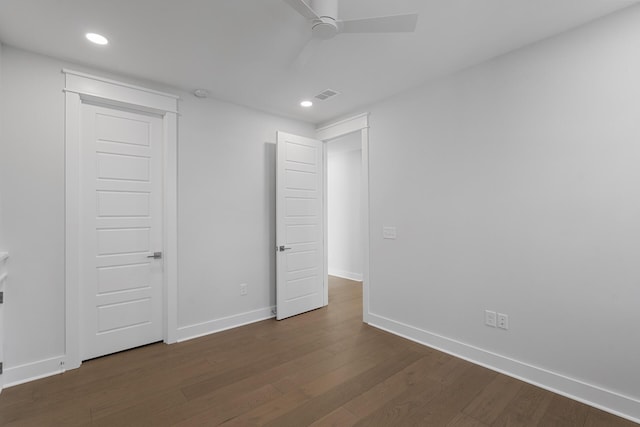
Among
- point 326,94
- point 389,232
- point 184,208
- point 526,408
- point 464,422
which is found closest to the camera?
point 464,422

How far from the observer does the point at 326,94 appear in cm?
325

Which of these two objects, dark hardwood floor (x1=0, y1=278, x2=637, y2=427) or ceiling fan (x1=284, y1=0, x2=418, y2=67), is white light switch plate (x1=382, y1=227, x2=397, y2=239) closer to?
dark hardwood floor (x1=0, y1=278, x2=637, y2=427)

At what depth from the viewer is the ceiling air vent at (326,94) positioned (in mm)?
3165

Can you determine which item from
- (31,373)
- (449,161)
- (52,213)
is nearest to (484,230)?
(449,161)

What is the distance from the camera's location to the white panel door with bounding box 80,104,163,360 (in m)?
2.64

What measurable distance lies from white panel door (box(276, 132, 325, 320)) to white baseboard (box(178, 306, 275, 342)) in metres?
0.22

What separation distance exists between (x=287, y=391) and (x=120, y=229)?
214cm

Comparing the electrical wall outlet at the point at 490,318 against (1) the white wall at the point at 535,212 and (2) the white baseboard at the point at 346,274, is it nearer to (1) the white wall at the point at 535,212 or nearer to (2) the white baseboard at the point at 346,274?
(1) the white wall at the point at 535,212

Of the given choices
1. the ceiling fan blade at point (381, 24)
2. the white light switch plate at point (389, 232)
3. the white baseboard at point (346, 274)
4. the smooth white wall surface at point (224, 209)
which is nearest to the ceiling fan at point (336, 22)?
the ceiling fan blade at point (381, 24)

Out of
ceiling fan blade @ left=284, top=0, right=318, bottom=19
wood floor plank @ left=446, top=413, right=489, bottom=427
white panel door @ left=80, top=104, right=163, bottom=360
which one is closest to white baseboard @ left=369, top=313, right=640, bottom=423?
wood floor plank @ left=446, top=413, right=489, bottom=427

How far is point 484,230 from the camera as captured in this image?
258 centimetres

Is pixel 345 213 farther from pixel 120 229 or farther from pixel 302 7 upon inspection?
pixel 302 7

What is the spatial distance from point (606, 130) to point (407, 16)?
1605 millimetres

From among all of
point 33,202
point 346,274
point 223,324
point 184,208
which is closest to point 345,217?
point 346,274
